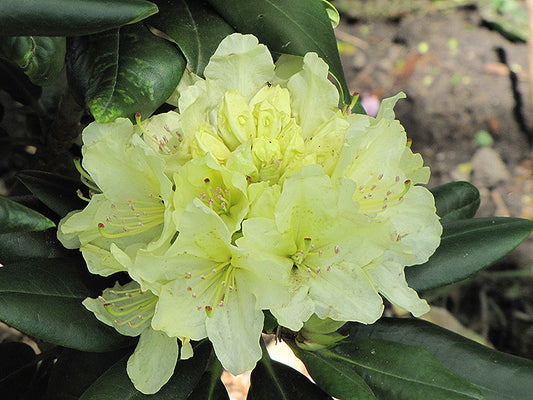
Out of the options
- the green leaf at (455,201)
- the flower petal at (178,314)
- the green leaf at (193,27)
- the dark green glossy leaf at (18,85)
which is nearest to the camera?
the flower petal at (178,314)

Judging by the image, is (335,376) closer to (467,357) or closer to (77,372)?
(467,357)

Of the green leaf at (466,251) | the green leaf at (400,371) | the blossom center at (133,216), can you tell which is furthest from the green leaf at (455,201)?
the blossom center at (133,216)

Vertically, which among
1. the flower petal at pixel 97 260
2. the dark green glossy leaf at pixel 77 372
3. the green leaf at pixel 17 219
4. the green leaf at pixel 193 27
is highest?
the green leaf at pixel 193 27

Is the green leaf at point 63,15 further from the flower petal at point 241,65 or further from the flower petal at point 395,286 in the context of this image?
the flower petal at point 395,286

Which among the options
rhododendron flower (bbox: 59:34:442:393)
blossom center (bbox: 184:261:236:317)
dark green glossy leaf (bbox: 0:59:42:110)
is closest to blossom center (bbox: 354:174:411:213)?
rhododendron flower (bbox: 59:34:442:393)

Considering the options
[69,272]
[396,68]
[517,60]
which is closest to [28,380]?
[69,272]

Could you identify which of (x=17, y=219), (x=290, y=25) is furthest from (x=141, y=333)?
(x=290, y=25)
